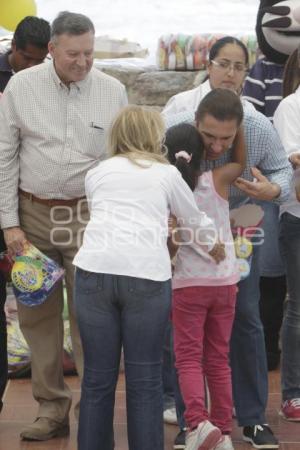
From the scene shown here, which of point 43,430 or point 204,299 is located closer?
point 204,299

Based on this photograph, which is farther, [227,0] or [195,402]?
[227,0]

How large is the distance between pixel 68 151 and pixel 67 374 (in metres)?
1.65

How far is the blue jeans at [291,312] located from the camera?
18.0ft

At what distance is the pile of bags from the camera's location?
804cm

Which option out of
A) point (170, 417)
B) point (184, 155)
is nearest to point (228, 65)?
point (184, 155)

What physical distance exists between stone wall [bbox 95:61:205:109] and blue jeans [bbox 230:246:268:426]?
311 cm

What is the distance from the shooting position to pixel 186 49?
26.5 ft

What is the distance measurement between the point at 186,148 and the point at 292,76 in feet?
3.85

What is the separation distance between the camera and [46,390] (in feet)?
17.5

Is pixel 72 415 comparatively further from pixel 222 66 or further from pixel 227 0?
pixel 227 0

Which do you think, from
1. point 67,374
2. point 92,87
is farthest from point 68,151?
point 67,374

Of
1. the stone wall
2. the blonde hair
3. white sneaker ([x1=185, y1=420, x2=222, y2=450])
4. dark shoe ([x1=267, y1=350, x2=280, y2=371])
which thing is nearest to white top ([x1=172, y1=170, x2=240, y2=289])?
the blonde hair

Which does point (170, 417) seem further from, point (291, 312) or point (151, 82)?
point (151, 82)

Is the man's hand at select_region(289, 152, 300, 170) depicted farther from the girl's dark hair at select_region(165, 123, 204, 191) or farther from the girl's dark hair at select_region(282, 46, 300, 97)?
the girl's dark hair at select_region(165, 123, 204, 191)
